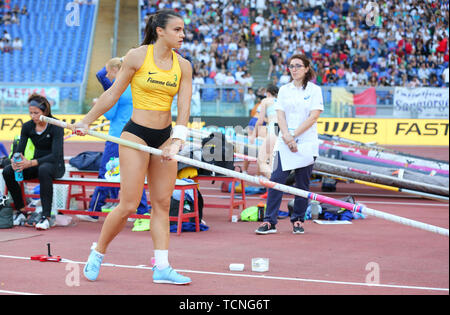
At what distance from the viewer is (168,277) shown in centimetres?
567

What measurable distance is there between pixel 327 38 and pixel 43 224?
23.1 metres

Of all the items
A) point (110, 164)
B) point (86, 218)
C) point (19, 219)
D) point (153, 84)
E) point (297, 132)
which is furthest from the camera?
point (86, 218)

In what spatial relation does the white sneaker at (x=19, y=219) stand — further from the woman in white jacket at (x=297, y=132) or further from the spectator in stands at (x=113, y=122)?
the woman in white jacket at (x=297, y=132)

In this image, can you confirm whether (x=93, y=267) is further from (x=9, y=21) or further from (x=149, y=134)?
(x=9, y=21)

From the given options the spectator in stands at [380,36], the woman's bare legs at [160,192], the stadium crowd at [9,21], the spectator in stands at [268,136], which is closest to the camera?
the woman's bare legs at [160,192]

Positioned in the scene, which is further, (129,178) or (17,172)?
(17,172)

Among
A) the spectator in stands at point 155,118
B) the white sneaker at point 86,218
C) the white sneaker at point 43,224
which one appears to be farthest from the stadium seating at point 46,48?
the spectator in stands at point 155,118

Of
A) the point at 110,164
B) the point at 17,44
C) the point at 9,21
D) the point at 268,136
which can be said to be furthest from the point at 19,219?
the point at 9,21

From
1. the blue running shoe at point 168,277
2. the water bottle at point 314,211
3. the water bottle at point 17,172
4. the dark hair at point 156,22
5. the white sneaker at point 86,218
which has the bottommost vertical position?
the white sneaker at point 86,218

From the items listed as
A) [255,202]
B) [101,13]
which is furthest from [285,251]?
[101,13]

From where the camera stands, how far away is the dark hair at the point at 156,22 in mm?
5512

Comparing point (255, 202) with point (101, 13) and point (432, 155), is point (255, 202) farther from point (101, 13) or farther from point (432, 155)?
point (101, 13)

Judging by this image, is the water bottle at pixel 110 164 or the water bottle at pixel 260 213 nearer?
Answer: the water bottle at pixel 110 164

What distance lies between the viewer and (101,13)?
34656 mm
